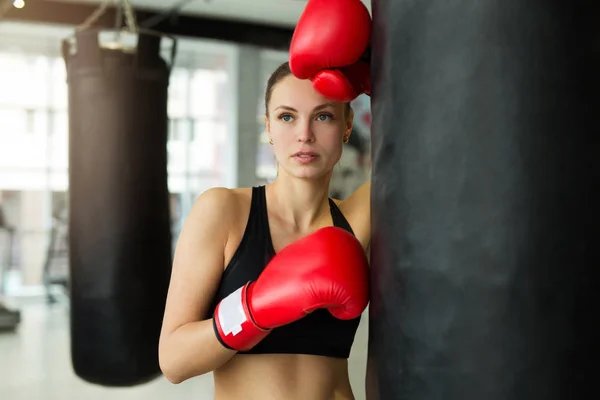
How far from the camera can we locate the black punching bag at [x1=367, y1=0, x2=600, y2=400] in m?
0.62

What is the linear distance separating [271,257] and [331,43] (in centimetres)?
42

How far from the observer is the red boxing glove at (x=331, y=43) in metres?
0.82

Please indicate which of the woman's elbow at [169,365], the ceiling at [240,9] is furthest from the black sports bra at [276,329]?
the ceiling at [240,9]

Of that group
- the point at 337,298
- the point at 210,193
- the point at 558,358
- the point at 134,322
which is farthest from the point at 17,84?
the point at 558,358

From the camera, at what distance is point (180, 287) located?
1.02 m

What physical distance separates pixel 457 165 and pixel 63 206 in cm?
443

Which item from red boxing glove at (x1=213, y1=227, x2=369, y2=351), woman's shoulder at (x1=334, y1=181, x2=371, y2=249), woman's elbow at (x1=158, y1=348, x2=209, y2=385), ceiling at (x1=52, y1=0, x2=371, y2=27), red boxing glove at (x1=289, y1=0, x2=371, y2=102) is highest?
ceiling at (x1=52, y1=0, x2=371, y2=27)

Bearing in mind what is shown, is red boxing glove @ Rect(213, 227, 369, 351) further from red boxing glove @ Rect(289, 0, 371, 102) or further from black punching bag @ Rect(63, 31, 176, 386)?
black punching bag @ Rect(63, 31, 176, 386)

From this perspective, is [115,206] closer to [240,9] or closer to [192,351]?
[192,351]

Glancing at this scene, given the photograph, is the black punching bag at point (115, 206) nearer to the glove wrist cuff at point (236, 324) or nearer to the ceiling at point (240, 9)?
the glove wrist cuff at point (236, 324)

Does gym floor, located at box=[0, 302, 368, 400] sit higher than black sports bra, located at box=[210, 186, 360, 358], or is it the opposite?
black sports bra, located at box=[210, 186, 360, 358]

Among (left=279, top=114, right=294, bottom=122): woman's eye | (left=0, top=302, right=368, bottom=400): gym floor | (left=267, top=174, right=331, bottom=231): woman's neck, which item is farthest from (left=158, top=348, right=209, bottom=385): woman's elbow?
(left=0, top=302, right=368, bottom=400): gym floor

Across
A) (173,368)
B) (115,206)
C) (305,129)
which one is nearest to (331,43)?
(305,129)

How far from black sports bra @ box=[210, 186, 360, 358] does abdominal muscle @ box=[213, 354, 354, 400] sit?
2 cm
